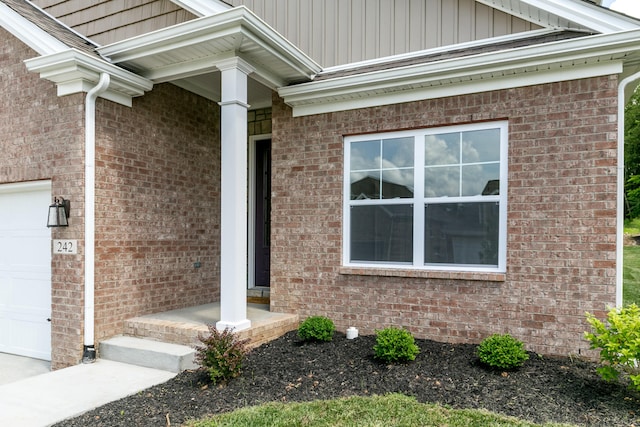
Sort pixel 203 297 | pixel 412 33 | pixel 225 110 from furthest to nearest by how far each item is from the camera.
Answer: pixel 203 297 < pixel 412 33 < pixel 225 110

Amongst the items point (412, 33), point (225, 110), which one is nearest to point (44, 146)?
point (225, 110)

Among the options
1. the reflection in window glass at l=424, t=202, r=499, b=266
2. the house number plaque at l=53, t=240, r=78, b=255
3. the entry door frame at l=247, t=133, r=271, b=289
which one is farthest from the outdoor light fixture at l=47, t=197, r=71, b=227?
the reflection in window glass at l=424, t=202, r=499, b=266

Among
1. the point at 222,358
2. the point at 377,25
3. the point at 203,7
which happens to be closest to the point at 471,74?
the point at 377,25

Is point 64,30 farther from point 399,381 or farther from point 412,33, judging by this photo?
point 399,381

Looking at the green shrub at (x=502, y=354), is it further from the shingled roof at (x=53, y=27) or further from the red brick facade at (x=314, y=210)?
the shingled roof at (x=53, y=27)

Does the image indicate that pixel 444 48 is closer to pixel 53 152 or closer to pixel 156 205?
pixel 156 205

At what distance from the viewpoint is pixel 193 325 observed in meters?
5.16

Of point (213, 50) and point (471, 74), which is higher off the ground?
point (213, 50)

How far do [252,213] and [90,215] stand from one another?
106 inches

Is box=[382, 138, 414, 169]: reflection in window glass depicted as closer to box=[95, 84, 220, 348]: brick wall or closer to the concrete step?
box=[95, 84, 220, 348]: brick wall

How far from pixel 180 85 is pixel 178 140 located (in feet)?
2.57

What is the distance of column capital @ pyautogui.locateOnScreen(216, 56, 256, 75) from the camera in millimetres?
4859

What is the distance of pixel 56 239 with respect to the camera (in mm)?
5254

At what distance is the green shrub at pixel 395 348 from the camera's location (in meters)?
4.45
